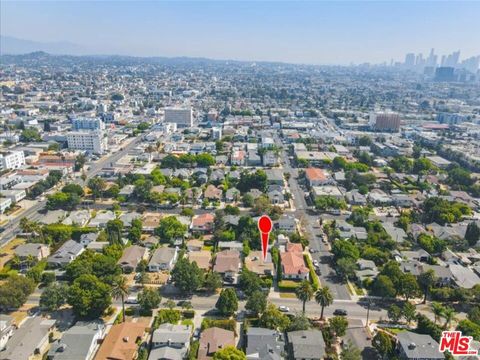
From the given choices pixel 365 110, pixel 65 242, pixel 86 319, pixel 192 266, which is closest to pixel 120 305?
pixel 86 319

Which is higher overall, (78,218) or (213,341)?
(213,341)

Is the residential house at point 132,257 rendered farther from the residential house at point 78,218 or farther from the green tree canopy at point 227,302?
the green tree canopy at point 227,302

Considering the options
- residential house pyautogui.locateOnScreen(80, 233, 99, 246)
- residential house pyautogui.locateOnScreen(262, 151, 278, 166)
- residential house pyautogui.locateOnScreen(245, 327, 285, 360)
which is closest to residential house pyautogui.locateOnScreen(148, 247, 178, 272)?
residential house pyautogui.locateOnScreen(80, 233, 99, 246)

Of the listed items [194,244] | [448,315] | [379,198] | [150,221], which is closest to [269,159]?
[379,198]

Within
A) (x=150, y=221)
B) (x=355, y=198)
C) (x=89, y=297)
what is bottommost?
(x=150, y=221)

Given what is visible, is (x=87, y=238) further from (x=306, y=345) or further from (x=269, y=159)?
(x=269, y=159)

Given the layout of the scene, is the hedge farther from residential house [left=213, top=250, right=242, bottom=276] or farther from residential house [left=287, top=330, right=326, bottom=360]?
residential house [left=287, top=330, right=326, bottom=360]

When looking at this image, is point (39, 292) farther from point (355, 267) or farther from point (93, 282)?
point (355, 267)
